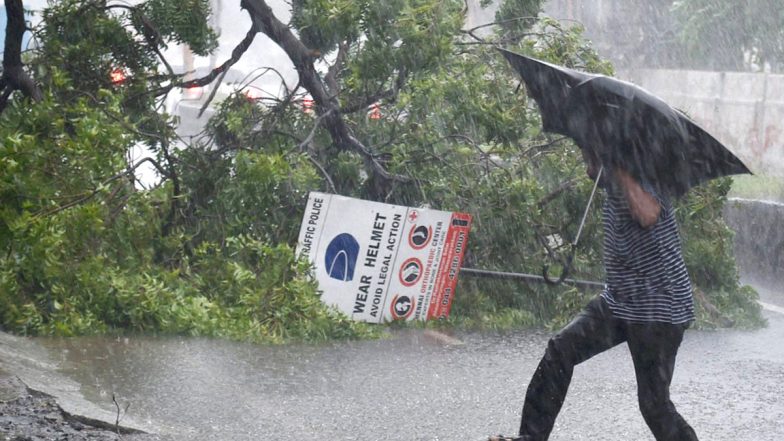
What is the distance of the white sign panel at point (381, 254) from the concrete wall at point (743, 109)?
15.2m

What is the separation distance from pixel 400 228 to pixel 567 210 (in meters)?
1.63

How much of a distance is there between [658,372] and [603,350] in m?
0.29

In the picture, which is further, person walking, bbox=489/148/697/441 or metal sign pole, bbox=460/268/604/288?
metal sign pole, bbox=460/268/604/288

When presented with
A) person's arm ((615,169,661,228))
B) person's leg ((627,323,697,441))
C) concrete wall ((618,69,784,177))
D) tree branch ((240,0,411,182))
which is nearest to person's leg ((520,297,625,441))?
person's leg ((627,323,697,441))

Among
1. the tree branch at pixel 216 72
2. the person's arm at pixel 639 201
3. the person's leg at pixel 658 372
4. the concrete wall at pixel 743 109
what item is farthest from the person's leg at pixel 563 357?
the concrete wall at pixel 743 109

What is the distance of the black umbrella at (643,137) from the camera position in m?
4.56

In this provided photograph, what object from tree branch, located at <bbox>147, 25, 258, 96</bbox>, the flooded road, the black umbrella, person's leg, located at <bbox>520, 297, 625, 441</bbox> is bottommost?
the flooded road

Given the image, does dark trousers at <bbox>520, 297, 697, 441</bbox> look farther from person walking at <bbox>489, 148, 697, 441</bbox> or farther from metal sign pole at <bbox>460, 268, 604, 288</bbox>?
metal sign pole at <bbox>460, 268, 604, 288</bbox>

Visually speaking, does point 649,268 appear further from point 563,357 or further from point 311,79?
point 311,79

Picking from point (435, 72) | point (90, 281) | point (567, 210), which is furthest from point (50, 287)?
point (567, 210)

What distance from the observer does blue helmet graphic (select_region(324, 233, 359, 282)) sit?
26.7ft

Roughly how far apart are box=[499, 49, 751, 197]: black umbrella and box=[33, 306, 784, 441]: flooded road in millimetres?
1692

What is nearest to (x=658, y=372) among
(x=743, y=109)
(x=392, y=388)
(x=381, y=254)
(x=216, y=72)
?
(x=392, y=388)

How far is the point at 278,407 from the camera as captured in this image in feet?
19.9
